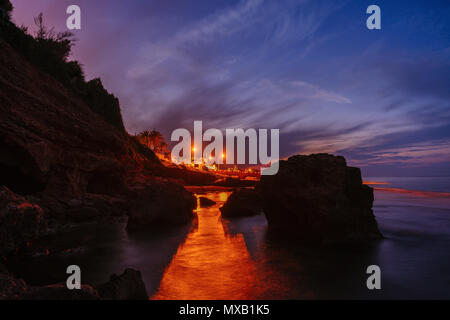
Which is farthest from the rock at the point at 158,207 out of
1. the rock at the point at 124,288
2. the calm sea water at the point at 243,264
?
the rock at the point at 124,288

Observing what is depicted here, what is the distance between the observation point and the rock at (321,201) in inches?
355

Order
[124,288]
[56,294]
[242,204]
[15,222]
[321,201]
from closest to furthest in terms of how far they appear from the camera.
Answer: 1. [56,294]
2. [124,288]
3. [15,222]
4. [321,201]
5. [242,204]

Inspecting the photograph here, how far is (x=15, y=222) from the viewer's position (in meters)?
4.32

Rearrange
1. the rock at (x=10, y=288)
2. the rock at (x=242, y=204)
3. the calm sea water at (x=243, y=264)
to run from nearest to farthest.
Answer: the rock at (x=10, y=288) < the calm sea water at (x=243, y=264) < the rock at (x=242, y=204)

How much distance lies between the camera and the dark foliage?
17.7 m

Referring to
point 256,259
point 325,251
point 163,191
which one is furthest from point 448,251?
point 163,191

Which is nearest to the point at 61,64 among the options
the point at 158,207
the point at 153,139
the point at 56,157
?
the point at 56,157

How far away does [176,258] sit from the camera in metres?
7.80

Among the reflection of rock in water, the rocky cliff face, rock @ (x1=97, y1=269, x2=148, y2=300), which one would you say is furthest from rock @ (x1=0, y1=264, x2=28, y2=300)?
the rocky cliff face

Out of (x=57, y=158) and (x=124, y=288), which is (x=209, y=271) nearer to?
(x=124, y=288)

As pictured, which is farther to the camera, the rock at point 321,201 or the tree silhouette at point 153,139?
the tree silhouette at point 153,139

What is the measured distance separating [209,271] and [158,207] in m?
6.01

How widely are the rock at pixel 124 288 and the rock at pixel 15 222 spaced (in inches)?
66.6

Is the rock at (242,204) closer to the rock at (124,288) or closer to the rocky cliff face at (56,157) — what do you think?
the rocky cliff face at (56,157)
